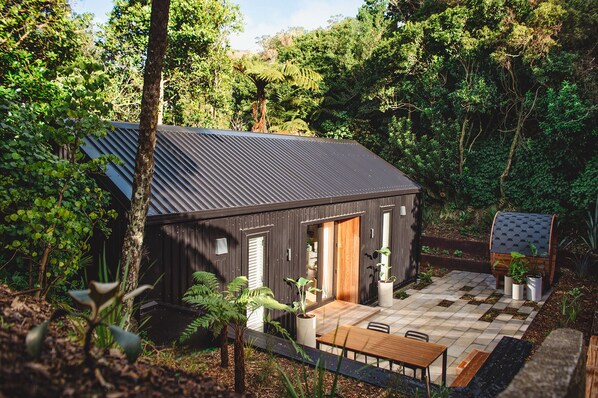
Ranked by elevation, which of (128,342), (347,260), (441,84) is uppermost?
(441,84)

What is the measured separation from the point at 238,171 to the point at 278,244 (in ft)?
5.69

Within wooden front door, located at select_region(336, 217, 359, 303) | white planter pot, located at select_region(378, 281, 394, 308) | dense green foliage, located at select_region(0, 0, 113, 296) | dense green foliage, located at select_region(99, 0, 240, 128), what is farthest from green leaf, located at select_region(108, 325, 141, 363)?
dense green foliage, located at select_region(99, 0, 240, 128)

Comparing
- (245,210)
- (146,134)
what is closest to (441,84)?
(245,210)

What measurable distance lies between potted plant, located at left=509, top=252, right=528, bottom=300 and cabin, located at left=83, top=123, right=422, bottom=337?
2.85 m

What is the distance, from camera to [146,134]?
4.55 meters

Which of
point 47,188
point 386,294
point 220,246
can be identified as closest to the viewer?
point 47,188

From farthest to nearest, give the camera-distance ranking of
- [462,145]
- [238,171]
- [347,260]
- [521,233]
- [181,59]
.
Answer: [181,59] → [462,145] → [521,233] → [347,260] → [238,171]

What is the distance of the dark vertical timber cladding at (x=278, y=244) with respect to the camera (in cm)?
661

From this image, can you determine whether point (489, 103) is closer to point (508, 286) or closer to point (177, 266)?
point (508, 286)

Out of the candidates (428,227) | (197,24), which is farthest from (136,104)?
(428,227)

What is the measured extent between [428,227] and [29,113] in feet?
51.1

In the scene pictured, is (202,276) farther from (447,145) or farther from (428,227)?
(447,145)

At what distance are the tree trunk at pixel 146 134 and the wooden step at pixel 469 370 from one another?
5.00 meters

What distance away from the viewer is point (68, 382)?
133 cm
